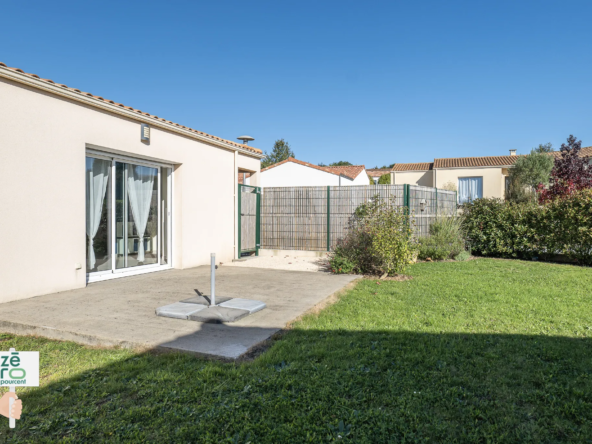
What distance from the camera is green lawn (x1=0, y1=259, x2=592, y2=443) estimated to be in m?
2.55

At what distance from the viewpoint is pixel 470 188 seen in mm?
29719

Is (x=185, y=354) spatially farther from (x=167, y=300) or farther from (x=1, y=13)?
(x=1, y=13)

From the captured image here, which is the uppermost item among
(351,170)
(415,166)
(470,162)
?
(415,166)

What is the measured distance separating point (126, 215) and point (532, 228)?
10713 millimetres

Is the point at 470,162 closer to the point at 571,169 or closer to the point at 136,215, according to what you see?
the point at 571,169

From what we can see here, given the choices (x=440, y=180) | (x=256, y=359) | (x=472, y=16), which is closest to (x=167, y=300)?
(x=256, y=359)

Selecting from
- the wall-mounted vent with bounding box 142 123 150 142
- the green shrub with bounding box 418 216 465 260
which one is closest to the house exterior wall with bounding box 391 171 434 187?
the green shrub with bounding box 418 216 465 260

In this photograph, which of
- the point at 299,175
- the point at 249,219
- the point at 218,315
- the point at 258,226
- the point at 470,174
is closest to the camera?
the point at 218,315

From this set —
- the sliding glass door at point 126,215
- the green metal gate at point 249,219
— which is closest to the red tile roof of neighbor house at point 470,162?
the green metal gate at point 249,219

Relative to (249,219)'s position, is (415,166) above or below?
above

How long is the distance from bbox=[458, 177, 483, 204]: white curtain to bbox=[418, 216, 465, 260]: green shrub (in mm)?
18964

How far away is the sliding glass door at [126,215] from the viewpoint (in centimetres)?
749

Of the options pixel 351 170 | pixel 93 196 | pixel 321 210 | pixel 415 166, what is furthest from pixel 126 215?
pixel 415 166

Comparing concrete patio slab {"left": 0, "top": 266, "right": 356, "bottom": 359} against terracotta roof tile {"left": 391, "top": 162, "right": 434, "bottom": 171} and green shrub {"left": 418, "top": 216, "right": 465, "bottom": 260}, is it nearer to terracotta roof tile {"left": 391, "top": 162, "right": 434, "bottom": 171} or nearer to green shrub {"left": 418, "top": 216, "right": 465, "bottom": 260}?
green shrub {"left": 418, "top": 216, "right": 465, "bottom": 260}
